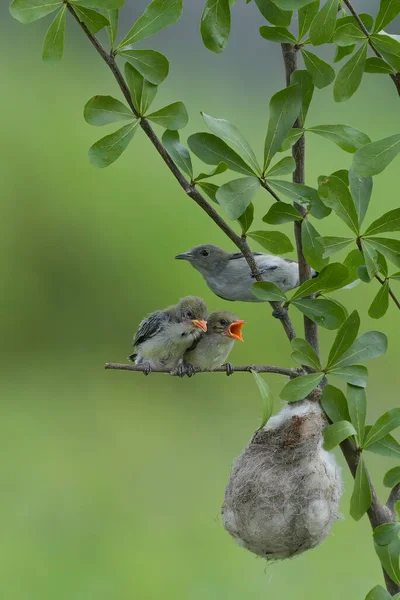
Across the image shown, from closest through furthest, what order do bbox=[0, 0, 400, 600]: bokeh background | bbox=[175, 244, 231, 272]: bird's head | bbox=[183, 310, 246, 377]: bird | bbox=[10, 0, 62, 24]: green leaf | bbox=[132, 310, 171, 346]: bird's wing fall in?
bbox=[10, 0, 62, 24]: green leaf < bbox=[183, 310, 246, 377]: bird < bbox=[132, 310, 171, 346]: bird's wing < bbox=[175, 244, 231, 272]: bird's head < bbox=[0, 0, 400, 600]: bokeh background

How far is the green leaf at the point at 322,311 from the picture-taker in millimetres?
760

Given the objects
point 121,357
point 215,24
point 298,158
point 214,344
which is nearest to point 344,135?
point 298,158

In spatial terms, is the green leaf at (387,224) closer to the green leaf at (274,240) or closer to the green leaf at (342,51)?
the green leaf at (274,240)

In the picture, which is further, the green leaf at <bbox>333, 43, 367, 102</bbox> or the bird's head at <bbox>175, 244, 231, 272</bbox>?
the bird's head at <bbox>175, 244, 231, 272</bbox>

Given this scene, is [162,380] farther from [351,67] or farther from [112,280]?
[351,67]

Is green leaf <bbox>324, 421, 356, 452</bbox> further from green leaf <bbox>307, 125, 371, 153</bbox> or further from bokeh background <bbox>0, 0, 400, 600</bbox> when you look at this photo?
bokeh background <bbox>0, 0, 400, 600</bbox>

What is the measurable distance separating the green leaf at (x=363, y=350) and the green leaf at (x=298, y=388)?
41 millimetres

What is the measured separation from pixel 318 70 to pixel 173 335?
68cm

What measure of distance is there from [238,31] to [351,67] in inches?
92.4

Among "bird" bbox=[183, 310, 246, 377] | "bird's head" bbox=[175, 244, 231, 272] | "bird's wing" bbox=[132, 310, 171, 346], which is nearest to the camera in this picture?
"bird" bbox=[183, 310, 246, 377]

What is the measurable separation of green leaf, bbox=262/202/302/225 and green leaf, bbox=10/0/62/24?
0.27m

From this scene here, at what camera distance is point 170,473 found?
2.63 m

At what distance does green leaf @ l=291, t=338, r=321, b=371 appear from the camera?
752 millimetres

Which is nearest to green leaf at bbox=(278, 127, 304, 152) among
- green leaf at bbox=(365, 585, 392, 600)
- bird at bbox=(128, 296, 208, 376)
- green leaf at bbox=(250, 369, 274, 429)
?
green leaf at bbox=(250, 369, 274, 429)
